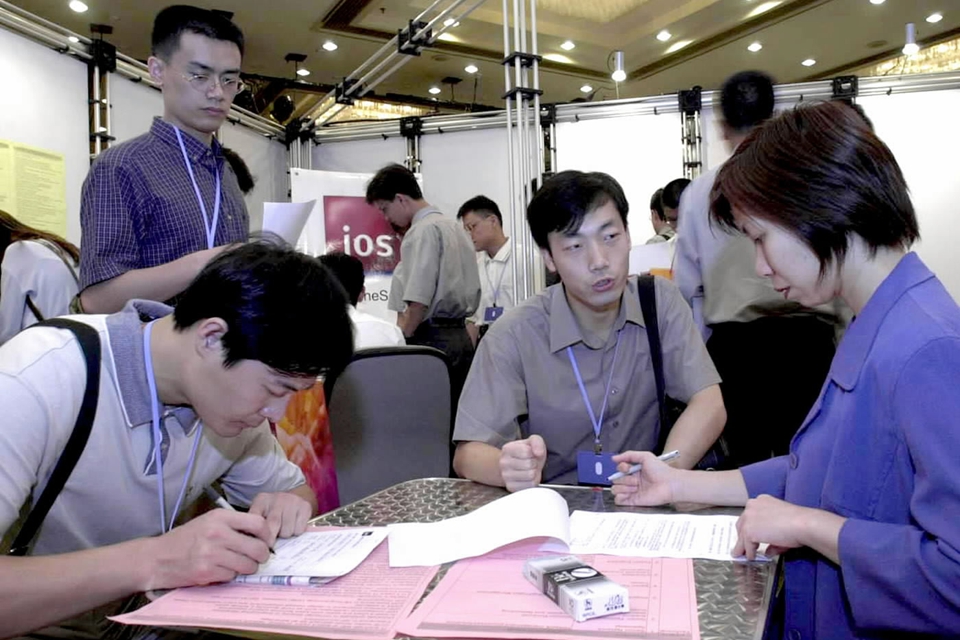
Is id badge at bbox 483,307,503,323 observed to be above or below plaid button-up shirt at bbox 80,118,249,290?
below

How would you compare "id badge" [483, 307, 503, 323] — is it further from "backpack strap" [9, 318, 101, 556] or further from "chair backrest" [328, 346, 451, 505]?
"backpack strap" [9, 318, 101, 556]

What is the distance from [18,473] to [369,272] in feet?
13.2

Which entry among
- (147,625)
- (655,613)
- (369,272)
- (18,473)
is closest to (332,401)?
(18,473)

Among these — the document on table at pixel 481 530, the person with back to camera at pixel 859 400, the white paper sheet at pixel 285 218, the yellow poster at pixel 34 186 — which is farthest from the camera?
the yellow poster at pixel 34 186

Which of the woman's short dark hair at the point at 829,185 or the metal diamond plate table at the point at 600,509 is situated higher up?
the woman's short dark hair at the point at 829,185

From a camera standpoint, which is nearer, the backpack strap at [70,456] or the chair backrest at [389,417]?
the backpack strap at [70,456]

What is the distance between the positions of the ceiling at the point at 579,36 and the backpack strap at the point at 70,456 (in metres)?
5.80

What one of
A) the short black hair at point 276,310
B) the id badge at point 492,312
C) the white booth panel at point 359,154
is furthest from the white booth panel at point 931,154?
the short black hair at point 276,310

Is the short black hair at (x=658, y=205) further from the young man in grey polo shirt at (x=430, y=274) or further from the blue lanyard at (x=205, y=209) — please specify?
the blue lanyard at (x=205, y=209)

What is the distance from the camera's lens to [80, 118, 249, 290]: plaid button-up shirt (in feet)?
5.68

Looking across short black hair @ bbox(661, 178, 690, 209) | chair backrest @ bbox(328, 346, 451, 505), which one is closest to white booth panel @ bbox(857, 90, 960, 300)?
short black hair @ bbox(661, 178, 690, 209)

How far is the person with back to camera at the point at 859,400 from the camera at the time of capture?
0.84 metres

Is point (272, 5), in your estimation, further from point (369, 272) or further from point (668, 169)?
point (668, 169)

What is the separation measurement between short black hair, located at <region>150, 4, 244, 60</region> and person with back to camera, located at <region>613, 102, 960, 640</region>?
4.56 ft
